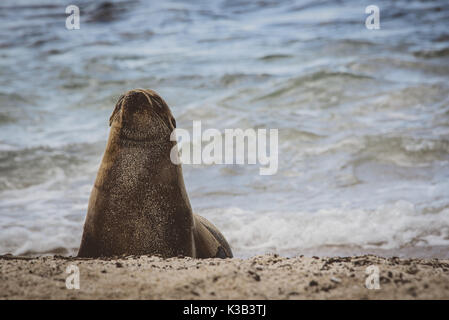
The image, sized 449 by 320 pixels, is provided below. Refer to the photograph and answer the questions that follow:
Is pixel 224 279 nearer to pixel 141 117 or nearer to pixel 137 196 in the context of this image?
pixel 137 196

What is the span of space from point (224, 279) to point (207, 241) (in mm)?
1100

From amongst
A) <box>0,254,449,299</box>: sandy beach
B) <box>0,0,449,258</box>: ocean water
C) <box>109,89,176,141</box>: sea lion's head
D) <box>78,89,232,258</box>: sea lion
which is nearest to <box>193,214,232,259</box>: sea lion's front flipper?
<box>78,89,232,258</box>: sea lion

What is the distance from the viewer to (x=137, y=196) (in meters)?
3.60

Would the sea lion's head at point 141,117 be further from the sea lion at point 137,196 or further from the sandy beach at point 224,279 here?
the sandy beach at point 224,279

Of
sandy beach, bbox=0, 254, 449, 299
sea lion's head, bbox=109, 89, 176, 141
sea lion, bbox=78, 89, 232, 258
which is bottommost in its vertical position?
sandy beach, bbox=0, 254, 449, 299

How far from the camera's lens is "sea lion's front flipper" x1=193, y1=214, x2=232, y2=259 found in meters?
3.89

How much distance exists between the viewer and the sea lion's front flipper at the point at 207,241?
3.89m

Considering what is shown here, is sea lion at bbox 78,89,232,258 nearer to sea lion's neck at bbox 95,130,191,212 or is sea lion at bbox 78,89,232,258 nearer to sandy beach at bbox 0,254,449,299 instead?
sea lion's neck at bbox 95,130,191,212

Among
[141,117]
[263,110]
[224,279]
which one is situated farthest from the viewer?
[263,110]

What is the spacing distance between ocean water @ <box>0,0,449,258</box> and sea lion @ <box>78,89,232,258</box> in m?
1.76

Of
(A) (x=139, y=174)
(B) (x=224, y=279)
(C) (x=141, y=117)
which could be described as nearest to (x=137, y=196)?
(A) (x=139, y=174)

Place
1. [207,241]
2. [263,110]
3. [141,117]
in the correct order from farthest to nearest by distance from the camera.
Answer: [263,110], [207,241], [141,117]

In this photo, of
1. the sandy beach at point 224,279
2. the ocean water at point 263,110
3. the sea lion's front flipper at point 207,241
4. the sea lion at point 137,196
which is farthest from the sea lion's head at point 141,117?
the ocean water at point 263,110

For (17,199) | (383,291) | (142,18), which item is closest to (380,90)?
(17,199)
